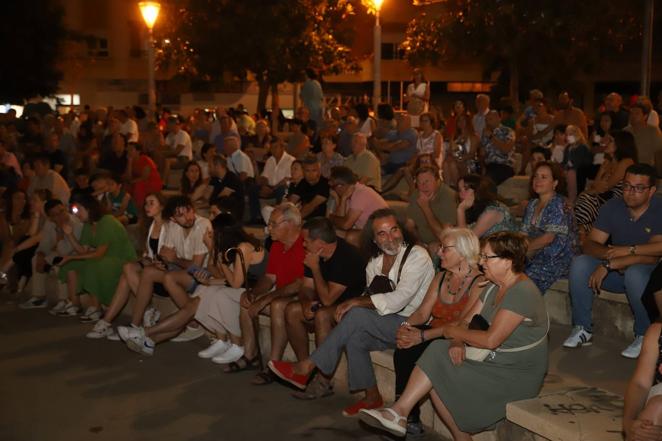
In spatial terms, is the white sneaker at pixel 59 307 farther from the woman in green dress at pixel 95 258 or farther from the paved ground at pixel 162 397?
the paved ground at pixel 162 397

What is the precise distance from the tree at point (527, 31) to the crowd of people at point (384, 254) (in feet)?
27.3

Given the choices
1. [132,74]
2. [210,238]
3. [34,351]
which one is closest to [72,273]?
[34,351]

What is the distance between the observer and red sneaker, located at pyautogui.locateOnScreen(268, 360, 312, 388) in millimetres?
6379

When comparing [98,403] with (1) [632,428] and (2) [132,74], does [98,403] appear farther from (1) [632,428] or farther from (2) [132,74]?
(2) [132,74]

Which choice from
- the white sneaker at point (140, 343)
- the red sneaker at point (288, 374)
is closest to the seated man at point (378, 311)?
the red sneaker at point (288, 374)

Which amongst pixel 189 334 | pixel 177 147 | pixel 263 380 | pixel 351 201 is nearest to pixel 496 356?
pixel 263 380

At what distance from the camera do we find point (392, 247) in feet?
20.1

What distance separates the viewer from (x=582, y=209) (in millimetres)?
7809

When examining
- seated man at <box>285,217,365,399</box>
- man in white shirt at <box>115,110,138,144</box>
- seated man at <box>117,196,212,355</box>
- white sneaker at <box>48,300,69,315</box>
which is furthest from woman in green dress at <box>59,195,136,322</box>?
man in white shirt at <box>115,110,138,144</box>

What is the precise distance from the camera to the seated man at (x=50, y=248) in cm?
992

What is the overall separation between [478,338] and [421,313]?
0.93 m

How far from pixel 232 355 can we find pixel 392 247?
217 cm

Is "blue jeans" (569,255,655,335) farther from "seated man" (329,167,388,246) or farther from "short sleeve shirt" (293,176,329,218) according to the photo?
"short sleeve shirt" (293,176,329,218)

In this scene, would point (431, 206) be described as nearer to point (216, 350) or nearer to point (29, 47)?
point (216, 350)
